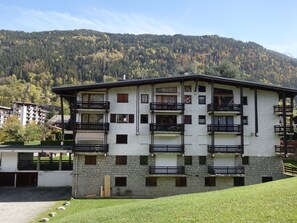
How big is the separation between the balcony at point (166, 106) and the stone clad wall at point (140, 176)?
5.50 m

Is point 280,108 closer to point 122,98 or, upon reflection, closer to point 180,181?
point 180,181

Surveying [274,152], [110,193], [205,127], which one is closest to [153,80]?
[205,127]

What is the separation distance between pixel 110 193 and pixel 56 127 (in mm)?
47842

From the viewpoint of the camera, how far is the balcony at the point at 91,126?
36.2 meters

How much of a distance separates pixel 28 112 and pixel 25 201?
15872 cm

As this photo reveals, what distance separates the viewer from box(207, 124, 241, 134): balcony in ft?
121

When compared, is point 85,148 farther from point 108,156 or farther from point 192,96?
point 192,96

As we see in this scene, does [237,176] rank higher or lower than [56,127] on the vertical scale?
lower

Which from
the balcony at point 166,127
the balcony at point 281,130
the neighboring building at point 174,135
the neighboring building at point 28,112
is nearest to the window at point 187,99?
the neighboring building at point 174,135

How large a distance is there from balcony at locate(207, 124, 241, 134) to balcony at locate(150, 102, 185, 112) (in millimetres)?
3888

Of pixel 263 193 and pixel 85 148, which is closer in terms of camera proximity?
pixel 263 193

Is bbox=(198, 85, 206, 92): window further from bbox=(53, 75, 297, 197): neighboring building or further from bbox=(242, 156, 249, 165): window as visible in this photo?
bbox=(242, 156, 249, 165): window

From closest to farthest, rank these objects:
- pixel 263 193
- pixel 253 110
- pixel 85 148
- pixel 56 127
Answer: pixel 263 193 → pixel 85 148 → pixel 253 110 → pixel 56 127

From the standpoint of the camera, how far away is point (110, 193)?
35.8 meters
